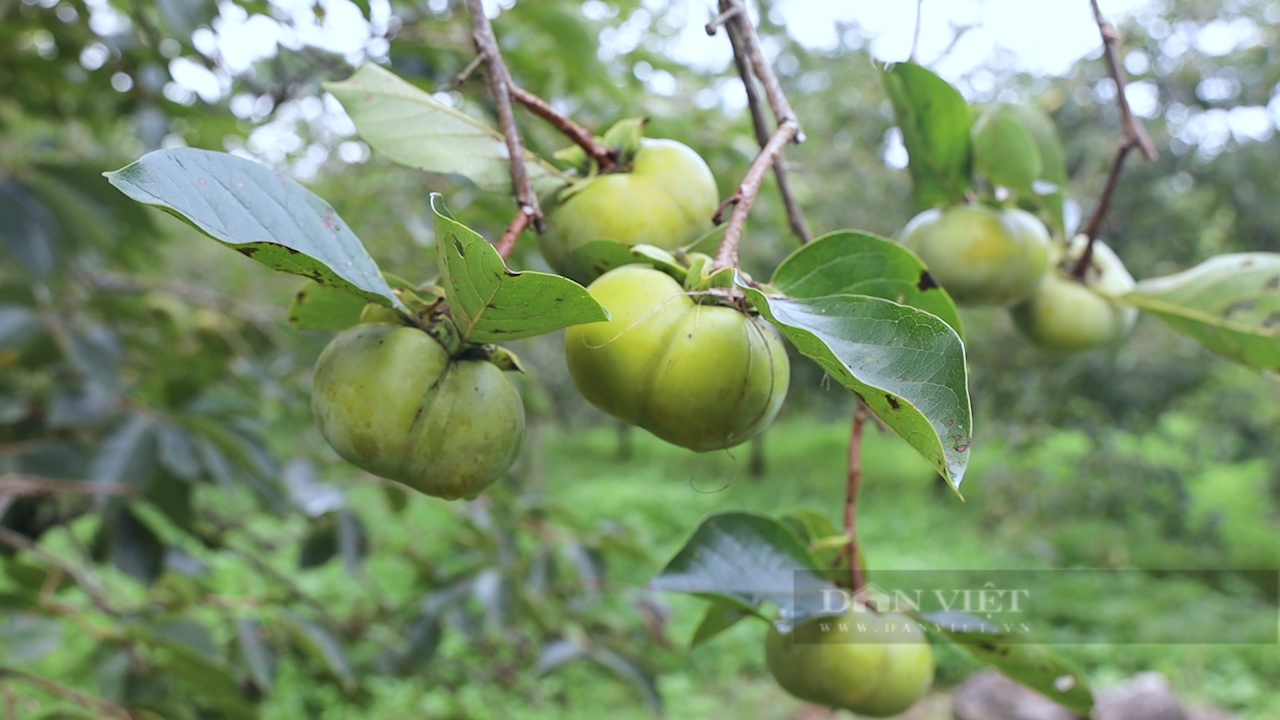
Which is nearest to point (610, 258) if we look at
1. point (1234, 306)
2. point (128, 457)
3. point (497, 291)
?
point (497, 291)

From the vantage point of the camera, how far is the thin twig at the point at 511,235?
2.28 ft

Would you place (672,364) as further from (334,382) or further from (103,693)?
(103,693)

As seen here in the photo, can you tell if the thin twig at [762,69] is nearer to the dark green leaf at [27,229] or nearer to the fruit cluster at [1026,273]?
the fruit cluster at [1026,273]

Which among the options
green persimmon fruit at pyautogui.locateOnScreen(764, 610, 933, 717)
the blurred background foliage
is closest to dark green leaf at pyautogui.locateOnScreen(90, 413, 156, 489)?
the blurred background foliage

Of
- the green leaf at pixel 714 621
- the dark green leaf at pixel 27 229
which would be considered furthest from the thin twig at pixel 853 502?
the dark green leaf at pixel 27 229

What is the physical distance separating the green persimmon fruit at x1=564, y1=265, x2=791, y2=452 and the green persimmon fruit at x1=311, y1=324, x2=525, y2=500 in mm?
96

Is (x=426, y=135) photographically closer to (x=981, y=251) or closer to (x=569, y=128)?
(x=569, y=128)

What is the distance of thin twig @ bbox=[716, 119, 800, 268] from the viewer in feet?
2.28

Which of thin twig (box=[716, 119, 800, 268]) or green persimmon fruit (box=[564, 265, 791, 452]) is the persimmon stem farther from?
green persimmon fruit (box=[564, 265, 791, 452])

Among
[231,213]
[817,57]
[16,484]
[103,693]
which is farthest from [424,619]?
[817,57]

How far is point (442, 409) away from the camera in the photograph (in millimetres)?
698

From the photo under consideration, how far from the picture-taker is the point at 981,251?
46.4 inches

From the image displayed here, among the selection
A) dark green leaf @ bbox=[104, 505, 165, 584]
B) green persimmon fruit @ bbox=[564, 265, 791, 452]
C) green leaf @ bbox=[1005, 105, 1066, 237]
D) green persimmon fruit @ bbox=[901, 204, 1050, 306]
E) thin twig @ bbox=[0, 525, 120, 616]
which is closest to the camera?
green persimmon fruit @ bbox=[564, 265, 791, 452]

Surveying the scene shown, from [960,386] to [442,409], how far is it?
15.8 inches
